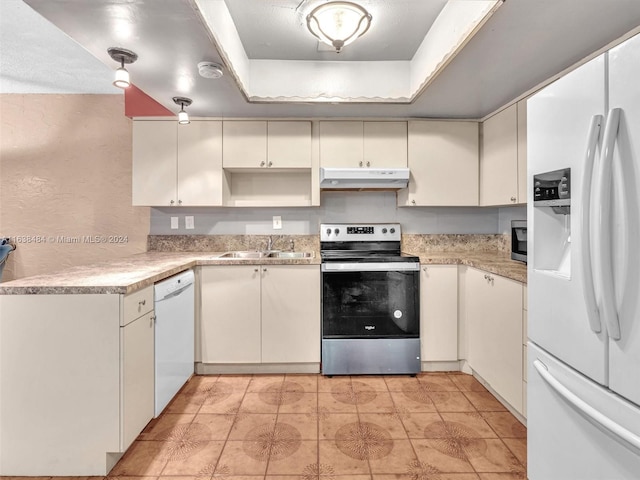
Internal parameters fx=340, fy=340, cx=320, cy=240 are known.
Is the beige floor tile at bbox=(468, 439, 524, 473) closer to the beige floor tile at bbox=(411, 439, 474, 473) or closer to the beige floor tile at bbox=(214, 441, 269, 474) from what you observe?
the beige floor tile at bbox=(411, 439, 474, 473)

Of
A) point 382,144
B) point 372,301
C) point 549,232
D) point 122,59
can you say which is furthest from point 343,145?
point 549,232

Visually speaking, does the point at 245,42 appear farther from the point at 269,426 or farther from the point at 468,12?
the point at 269,426

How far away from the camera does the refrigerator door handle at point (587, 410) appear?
0.86 m

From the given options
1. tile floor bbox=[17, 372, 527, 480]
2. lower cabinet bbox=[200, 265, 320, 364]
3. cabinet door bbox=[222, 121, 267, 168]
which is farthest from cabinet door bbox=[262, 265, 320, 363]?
cabinet door bbox=[222, 121, 267, 168]

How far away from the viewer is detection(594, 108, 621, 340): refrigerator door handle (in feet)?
2.97

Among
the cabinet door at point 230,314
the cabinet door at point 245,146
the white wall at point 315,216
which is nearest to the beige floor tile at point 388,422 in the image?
the cabinet door at point 230,314

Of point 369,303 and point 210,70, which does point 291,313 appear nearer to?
point 369,303

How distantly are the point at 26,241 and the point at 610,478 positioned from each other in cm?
433

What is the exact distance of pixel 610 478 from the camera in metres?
0.94

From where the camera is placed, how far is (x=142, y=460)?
5.57 ft

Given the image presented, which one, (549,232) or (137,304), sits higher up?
(549,232)

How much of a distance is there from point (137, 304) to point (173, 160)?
160 cm

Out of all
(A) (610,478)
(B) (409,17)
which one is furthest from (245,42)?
(A) (610,478)

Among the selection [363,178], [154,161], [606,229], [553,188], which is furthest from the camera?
[154,161]
